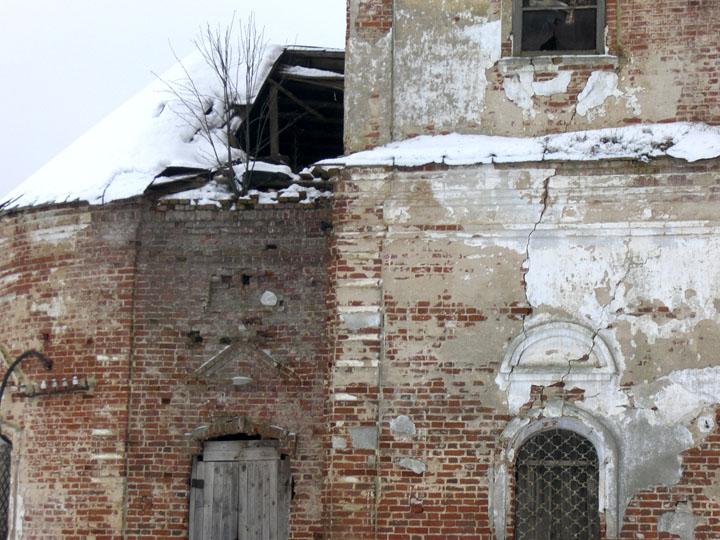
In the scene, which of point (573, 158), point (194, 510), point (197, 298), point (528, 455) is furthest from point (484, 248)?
point (194, 510)

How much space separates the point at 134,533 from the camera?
12016mm

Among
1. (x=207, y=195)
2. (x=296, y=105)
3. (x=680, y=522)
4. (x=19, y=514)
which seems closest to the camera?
(x=680, y=522)

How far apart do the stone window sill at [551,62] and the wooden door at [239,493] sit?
13.1ft

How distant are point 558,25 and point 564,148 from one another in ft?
4.12

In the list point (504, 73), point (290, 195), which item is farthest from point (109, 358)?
point (504, 73)

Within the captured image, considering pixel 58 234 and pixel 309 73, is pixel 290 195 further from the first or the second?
pixel 58 234

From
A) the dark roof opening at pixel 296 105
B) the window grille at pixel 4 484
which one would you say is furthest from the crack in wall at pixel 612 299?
the window grille at pixel 4 484

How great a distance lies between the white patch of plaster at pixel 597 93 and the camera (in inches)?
458

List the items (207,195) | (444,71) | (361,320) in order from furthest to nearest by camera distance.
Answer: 1. (207,195)
2. (444,71)
3. (361,320)

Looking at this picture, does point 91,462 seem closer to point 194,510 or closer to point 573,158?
point 194,510

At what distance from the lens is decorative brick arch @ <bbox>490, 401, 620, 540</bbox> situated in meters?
10.9

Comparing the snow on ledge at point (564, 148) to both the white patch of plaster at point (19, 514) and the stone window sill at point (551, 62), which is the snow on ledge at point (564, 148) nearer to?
the stone window sill at point (551, 62)

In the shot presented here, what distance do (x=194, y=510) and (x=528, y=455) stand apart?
3084mm

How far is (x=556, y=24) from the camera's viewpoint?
1202cm
